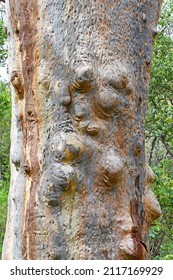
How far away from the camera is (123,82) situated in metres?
1.49

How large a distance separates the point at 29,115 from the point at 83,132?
0.74 feet

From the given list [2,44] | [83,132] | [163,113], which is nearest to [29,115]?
[83,132]

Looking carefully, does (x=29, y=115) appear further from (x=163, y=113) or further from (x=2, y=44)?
(x=2, y=44)

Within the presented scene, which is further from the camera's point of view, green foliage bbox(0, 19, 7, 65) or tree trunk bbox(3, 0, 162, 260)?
green foliage bbox(0, 19, 7, 65)

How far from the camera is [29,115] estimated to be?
1.59m

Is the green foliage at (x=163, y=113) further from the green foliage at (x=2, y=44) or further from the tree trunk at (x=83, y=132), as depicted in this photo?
the tree trunk at (x=83, y=132)

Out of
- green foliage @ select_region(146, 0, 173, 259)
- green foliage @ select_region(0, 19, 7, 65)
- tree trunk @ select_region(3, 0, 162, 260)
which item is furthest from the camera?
green foliage @ select_region(0, 19, 7, 65)

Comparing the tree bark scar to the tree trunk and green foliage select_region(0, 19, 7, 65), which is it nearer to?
the tree trunk

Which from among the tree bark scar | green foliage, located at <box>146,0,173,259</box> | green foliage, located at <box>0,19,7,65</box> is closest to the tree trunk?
the tree bark scar

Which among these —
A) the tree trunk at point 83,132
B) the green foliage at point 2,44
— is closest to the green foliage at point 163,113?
Result: the green foliage at point 2,44

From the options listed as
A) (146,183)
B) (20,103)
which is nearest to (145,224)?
(146,183)

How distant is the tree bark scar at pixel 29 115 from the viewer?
1.50m

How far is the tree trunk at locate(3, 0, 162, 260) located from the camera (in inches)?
56.9

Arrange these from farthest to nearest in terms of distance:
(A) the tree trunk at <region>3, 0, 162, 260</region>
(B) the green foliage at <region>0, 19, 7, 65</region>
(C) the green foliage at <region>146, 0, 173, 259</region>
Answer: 1. (B) the green foliage at <region>0, 19, 7, 65</region>
2. (C) the green foliage at <region>146, 0, 173, 259</region>
3. (A) the tree trunk at <region>3, 0, 162, 260</region>
